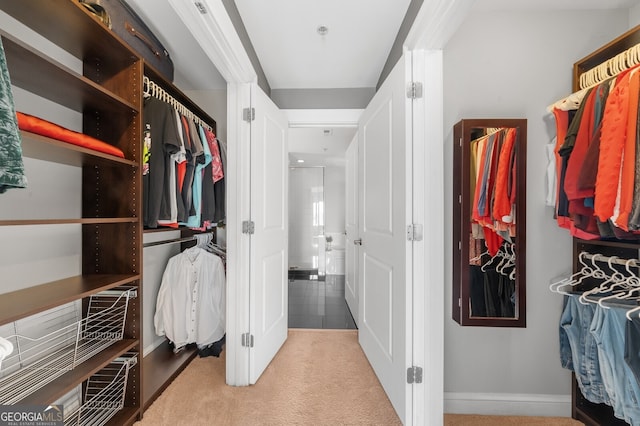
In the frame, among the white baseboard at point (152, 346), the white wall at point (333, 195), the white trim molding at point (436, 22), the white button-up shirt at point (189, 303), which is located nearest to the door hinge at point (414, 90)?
the white trim molding at point (436, 22)

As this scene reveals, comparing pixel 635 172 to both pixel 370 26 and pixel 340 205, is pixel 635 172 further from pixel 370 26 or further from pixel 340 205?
pixel 340 205

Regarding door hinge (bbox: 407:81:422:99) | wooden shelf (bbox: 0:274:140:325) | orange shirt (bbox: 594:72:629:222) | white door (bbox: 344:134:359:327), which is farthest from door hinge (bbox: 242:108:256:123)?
orange shirt (bbox: 594:72:629:222)

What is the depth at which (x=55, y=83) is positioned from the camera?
4.07ft

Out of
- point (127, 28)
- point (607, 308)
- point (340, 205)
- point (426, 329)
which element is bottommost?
point (426, 329)

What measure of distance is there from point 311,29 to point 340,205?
144 inches

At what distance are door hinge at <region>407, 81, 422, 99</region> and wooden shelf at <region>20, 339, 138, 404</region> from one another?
1.95 metres

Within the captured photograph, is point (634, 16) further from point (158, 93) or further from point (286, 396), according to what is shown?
point (286, 396)

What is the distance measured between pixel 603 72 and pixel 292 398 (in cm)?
246

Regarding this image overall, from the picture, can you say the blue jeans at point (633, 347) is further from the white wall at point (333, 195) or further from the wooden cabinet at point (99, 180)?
the white wall at point (333, 195)

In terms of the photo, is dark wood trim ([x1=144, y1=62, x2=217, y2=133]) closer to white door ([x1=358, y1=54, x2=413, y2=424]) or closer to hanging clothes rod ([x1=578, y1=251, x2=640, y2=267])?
white door ([x1=358, y1=54, x2=413, y2=424])

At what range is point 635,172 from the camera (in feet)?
3.49

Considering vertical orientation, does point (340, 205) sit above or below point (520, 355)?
above

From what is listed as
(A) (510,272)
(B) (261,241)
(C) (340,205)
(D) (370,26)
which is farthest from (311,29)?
(C) (340,205)

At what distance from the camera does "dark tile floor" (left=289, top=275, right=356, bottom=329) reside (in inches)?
116
